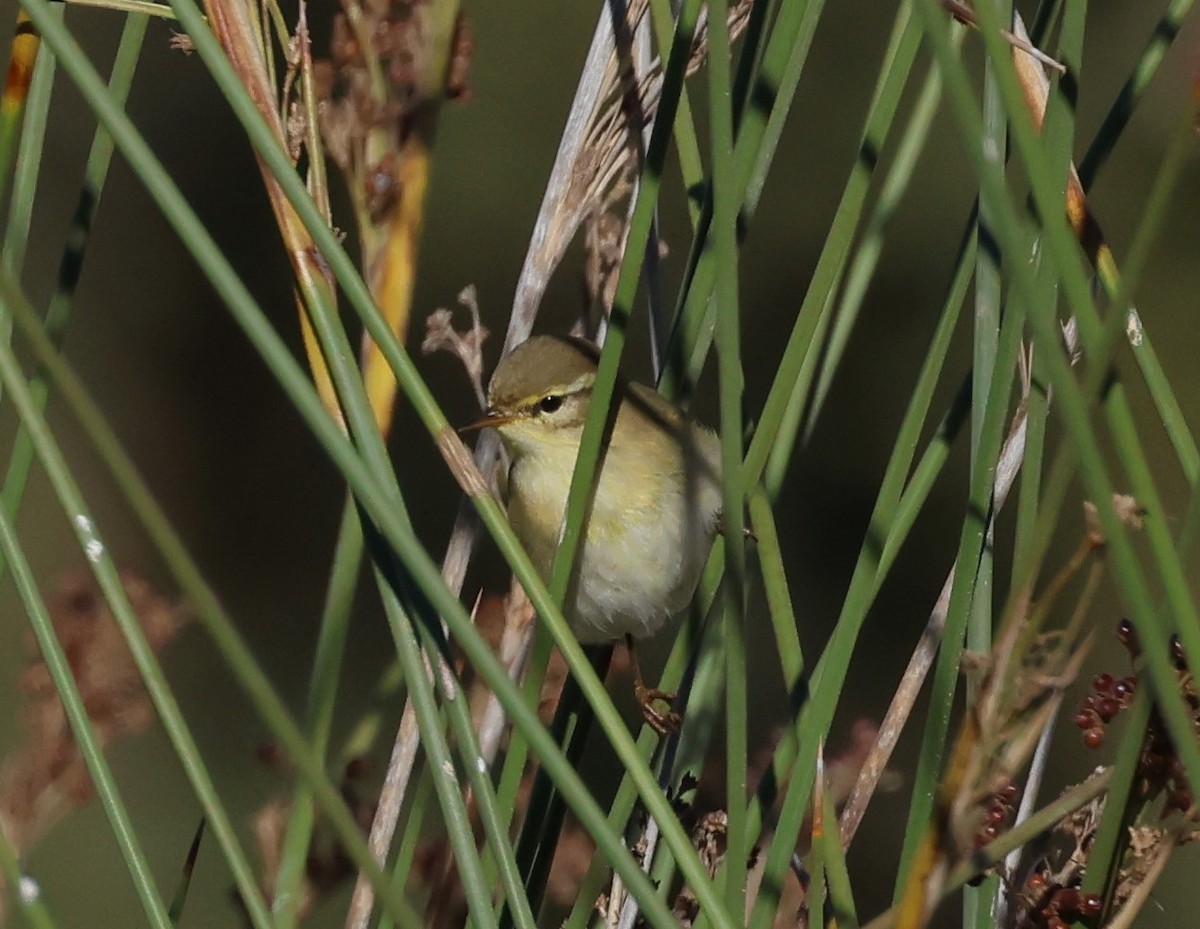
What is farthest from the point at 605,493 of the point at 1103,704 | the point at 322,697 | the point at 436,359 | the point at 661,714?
the point at 436,359

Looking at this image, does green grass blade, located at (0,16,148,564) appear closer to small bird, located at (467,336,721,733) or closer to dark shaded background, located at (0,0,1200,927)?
small bird, located at (467,336,721,733)

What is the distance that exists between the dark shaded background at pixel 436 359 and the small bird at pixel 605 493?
209 centimetres

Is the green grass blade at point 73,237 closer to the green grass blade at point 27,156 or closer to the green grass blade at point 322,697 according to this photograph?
the green grass blade at point 27,156

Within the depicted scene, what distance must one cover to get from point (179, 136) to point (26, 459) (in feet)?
14.4

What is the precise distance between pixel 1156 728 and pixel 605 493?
2.76ft

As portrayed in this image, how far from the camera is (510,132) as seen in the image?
4.43 m

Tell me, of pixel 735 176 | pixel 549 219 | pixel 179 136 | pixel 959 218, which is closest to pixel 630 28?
pixel 549 219

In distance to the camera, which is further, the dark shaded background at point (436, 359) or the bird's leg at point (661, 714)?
the dark shaded background at point (436, 359)

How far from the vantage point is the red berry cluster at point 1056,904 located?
1.00 metres

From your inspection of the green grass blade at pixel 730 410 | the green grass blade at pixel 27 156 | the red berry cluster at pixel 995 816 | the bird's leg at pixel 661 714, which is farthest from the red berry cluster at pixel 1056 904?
the green grass blade at pixel 27 156

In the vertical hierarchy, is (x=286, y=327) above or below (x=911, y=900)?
below

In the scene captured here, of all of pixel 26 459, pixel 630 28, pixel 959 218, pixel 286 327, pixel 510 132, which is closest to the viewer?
pixel 26 459

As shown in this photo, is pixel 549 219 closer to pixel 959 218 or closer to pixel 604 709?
pixel 604 709

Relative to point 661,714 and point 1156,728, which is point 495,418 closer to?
point 661,714
